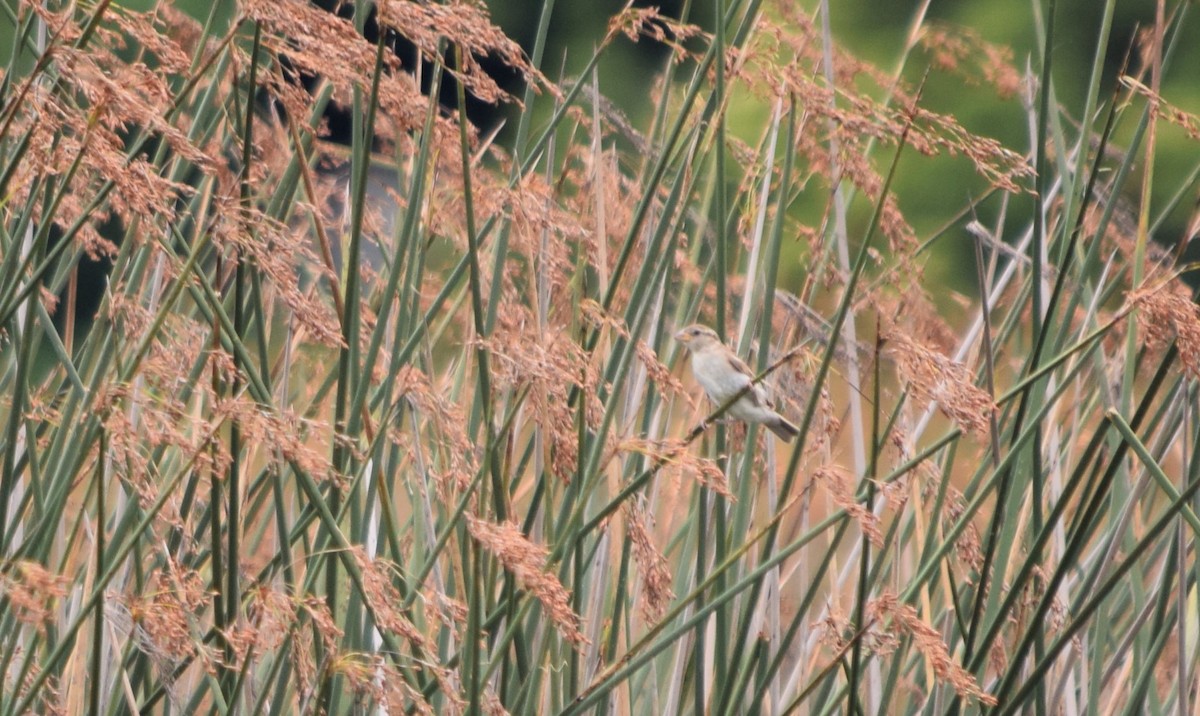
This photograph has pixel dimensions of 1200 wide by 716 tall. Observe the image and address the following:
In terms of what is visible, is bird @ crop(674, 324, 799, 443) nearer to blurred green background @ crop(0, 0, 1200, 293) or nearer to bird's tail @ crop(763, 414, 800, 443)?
bird's tail @ crop(763, 414, 800, 443)

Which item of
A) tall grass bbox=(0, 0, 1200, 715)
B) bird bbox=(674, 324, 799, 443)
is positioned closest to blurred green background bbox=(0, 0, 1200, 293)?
bird bbox=(674, 324, 799, 443)

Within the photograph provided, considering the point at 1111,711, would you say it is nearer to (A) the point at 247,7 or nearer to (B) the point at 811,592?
(B) the point at 811,592

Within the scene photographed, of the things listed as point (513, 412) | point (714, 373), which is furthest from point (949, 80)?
point (513, 412)

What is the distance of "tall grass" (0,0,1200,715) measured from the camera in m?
1.43

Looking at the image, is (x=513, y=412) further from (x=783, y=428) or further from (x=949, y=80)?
(x=949, y=80)

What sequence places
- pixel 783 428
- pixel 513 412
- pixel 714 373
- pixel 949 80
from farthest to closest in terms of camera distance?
pixel 949 80 → pixel 714 373 → pixel 783 428 → pixel 513 412

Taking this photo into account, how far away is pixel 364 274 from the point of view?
2.38 m

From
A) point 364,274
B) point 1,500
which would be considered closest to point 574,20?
point 364,274

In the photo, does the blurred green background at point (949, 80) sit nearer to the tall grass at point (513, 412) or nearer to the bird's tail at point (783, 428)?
the bird's tail at point (783, 428)

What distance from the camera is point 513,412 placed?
4.89 ft

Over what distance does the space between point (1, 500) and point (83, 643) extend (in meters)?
0.45

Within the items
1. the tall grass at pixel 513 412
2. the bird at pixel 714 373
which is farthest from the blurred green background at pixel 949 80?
the tall grass at pixel 513 412

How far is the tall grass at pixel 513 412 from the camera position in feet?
4.69

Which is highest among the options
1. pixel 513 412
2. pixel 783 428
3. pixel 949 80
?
pixel 949 80
